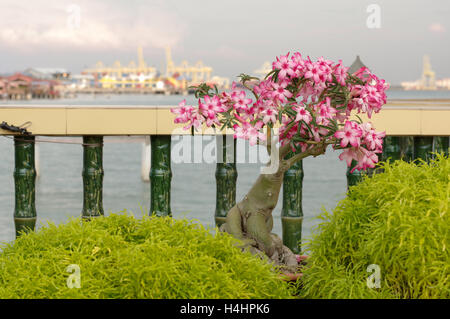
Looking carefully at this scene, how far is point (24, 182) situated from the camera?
3.97 m

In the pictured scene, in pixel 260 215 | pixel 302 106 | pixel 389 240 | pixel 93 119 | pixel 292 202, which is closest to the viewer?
pixel 389 240

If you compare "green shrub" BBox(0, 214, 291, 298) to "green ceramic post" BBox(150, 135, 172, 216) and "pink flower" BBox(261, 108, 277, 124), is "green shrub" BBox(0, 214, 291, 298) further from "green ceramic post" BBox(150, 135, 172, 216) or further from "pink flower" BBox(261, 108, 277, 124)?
"green ceramic post" BBox(150, 135, 172, 216)

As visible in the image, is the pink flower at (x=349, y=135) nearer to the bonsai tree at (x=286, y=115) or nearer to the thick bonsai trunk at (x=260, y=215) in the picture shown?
the bonsai tree at (x=286, y=115)

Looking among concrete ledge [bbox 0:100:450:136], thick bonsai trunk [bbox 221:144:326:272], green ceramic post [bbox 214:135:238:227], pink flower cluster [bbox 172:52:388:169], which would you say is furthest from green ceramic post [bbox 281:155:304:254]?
pink flower cluster [bbox 172:52:388:169]

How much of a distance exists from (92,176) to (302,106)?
168 centimetres

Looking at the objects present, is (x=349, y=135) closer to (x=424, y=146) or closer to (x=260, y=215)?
(x=260, y=215)

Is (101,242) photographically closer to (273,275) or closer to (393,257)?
(273,275)

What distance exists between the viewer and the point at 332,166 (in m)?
49.7

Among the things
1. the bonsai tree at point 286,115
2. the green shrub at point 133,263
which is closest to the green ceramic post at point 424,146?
the bonsai tree at point 286,115

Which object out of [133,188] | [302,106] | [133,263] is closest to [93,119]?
[302,106]

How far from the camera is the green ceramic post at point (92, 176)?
3.99 meters

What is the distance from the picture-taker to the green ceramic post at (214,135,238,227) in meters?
4.01
